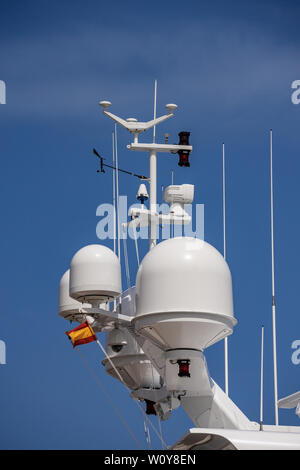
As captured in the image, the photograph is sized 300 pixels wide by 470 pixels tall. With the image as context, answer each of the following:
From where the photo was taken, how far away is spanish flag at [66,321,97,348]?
1773cm

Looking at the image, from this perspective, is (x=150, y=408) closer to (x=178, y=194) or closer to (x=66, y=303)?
(x=66, y=303)

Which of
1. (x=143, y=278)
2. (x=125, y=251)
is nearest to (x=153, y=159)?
(x=125, y=251)

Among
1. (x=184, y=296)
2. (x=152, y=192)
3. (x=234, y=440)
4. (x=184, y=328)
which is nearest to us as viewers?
(x=234, y=440)

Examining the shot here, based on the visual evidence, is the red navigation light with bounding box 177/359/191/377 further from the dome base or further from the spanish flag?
the spanish flag

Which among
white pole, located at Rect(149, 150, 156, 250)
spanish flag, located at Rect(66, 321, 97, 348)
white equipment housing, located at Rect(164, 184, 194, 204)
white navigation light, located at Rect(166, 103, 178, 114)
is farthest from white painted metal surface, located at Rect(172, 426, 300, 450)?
white navigation light, located at Rect(166, 103, 178, 114)

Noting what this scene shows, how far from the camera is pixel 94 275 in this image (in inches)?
694

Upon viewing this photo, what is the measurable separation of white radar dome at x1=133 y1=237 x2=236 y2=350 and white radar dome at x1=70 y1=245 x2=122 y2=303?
1.77 meters

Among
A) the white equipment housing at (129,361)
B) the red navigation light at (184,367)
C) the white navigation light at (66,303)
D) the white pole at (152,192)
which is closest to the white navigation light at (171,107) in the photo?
the white pole at (152,192)

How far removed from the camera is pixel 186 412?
17547mm

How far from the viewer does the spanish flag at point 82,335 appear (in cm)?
1773

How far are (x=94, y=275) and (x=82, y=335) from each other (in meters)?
1.26

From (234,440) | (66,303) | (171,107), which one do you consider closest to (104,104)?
(171,107)
